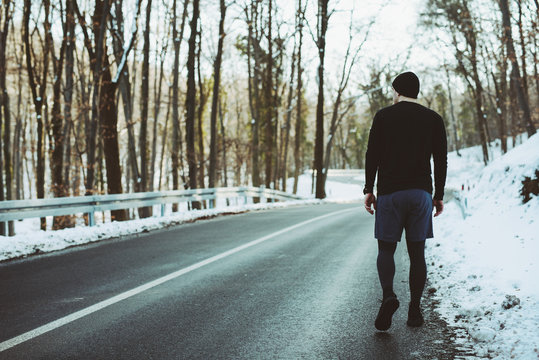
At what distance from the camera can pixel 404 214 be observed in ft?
12.8

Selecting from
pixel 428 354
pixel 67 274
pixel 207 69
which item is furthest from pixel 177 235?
pixel 207 69

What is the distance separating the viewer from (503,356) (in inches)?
131

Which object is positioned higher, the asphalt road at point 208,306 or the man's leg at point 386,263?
the man's leg at point 386,263

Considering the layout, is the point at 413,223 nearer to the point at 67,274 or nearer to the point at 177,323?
the point at 177,323

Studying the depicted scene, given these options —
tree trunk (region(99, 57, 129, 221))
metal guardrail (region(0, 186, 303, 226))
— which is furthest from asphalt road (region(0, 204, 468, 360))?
tree trunk (region(99, 57, 129, 221))

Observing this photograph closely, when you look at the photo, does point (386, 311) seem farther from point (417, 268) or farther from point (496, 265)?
point (496, 265)

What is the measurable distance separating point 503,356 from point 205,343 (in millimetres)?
2045

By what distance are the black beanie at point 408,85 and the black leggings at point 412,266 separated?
1.16 metres

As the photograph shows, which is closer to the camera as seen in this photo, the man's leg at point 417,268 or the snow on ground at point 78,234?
the man's leg at point 417,268

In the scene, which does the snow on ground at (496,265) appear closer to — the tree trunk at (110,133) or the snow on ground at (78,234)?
the snow on ground at (78,234)

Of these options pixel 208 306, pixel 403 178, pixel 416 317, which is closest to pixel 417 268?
pixel 416 317

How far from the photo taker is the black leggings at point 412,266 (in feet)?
13.0

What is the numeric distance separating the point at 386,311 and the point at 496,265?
2250mm

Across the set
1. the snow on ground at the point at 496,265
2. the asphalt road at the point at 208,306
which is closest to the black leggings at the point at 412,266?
the asphalt road at the point at 208,306
